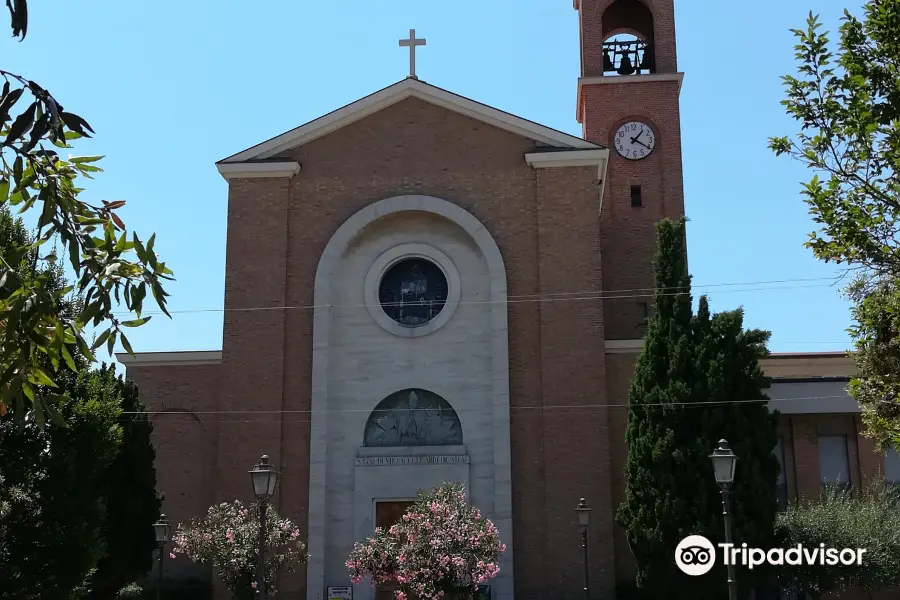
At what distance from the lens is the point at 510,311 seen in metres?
24.7

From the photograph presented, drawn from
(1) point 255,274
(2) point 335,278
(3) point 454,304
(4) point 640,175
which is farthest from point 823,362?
(1) point 255,274

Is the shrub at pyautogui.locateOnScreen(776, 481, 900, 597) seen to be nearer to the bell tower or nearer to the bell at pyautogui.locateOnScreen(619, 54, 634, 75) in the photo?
the bell tower

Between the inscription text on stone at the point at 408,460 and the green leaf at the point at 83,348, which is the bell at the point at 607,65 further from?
the green leaf at the point at 83,348

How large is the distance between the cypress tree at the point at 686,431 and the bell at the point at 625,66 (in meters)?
9.52

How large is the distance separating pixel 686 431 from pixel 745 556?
278 cm

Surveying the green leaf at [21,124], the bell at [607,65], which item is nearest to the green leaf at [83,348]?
the green leaf at [21,124]

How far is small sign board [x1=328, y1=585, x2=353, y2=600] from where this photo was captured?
2288 cm

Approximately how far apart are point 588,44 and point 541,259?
29.2 feet

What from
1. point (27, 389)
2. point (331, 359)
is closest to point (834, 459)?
point (331, 359)

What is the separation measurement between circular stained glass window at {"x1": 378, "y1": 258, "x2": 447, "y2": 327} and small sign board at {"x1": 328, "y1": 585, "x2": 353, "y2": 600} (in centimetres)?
651

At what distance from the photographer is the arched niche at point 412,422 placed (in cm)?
2442

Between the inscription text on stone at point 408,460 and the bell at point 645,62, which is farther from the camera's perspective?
the bell at point 645,62

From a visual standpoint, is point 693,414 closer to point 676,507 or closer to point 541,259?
point 676,507

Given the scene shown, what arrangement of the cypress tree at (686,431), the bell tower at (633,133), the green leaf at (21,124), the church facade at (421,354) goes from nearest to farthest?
the green leaf at (21,124), the cypress tree at (686,431), the church facade at (421,354), the bell tower at (633,133)
